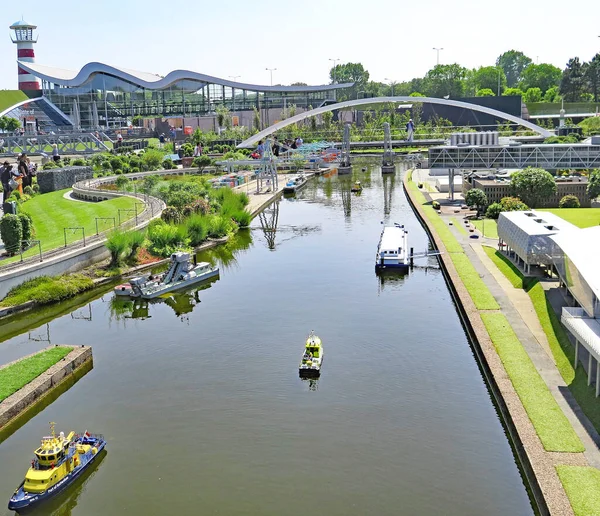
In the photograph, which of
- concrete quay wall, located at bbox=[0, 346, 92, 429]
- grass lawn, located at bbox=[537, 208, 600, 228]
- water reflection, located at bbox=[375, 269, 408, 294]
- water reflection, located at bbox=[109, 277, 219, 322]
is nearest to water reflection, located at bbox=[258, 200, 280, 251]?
water reflection, located at bbox=[375, 269, 408, 294]

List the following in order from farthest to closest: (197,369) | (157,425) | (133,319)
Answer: (133,319) → (197,369) → (157,425)

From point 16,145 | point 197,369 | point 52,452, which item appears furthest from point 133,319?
point 16,145

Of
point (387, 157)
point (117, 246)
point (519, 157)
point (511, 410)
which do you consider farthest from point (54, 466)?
point (387, 157)

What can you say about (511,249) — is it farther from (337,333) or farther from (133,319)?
(133,319)

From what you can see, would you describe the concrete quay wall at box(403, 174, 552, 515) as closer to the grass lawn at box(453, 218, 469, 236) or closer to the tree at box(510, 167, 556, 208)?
the grass lawn at box(453, 218, 469, 236)

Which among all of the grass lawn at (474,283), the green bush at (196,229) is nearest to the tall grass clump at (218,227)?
the green bush at (196,229)
